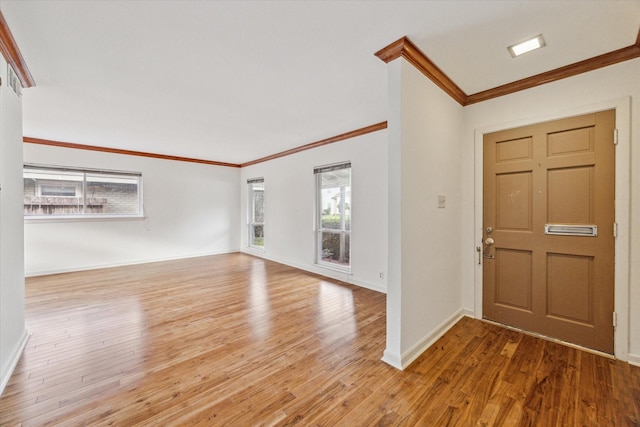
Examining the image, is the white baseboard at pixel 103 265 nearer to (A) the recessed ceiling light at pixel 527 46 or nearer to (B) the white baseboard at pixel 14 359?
(B) the white baseboard at pixel 14 359

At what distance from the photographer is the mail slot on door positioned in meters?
2.17

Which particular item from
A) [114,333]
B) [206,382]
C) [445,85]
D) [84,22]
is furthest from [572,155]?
[114,333]

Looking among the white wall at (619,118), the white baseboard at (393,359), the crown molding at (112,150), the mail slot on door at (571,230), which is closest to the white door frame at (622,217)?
the white wall at (619,118)

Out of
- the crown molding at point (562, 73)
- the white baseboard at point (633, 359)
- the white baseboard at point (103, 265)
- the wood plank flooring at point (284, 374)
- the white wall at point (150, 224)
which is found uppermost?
the crown molding at point (562, 73)

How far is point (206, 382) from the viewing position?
1832 mm

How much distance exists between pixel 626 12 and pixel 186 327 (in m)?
4.33

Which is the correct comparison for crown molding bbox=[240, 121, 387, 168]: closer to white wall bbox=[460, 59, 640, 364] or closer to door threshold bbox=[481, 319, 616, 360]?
white wall bbox=[460, 59, 640, 364]

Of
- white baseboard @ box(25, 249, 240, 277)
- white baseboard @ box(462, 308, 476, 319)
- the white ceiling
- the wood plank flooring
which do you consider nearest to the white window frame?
white baseboard @ box(25, 249, 240, 277)

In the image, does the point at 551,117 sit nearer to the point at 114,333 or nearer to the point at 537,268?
the point at 537,268

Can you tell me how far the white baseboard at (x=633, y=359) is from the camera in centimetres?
196

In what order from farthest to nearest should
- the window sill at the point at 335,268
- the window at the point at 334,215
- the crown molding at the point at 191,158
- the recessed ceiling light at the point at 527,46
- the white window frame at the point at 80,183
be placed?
1. the white window frame at the point at 80,183
2. the window at the point at 334,215
3. the window sill at the point at 335,268
4. the crown molding at the point at 191,158
5. the recessed ceiling light at the point at 527,46

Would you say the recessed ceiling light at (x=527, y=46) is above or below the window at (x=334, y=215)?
above

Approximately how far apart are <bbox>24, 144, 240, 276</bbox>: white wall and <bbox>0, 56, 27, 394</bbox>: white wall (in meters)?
3.27

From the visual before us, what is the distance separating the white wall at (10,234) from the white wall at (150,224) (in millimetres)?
3266
